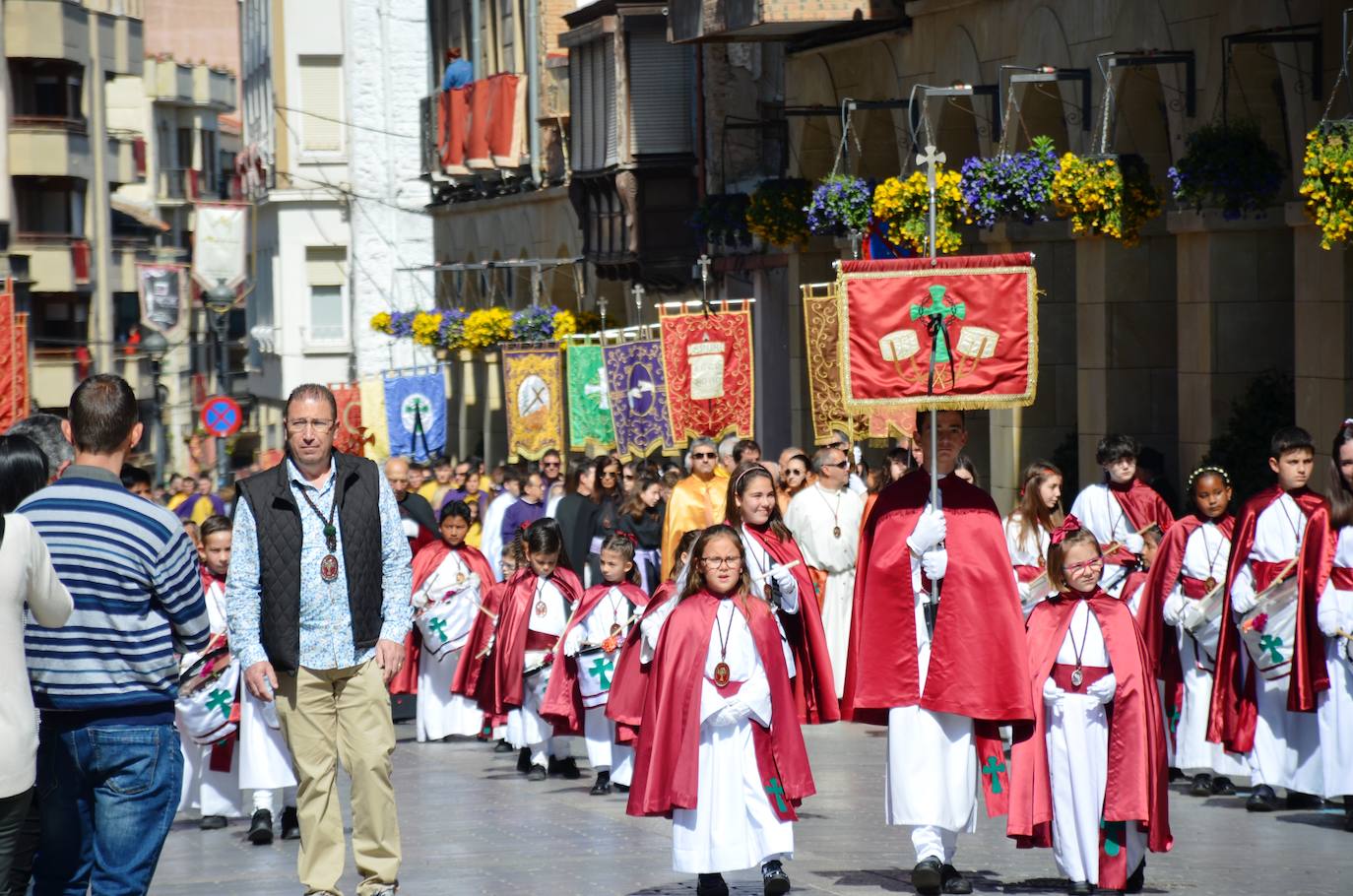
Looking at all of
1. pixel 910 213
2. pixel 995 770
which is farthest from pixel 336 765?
pixel 910 213

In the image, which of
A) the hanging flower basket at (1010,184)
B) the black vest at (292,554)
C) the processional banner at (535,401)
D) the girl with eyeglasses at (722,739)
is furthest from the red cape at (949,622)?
the processional banner at (535,401)

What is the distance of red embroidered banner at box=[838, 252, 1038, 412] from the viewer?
40.8ft

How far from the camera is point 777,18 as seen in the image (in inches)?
1075

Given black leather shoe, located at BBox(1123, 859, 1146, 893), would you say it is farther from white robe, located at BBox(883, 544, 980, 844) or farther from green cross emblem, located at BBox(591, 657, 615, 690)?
green cross emblem, located at BBox(591, 657, 615, 690)

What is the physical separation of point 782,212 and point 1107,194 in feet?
28.9

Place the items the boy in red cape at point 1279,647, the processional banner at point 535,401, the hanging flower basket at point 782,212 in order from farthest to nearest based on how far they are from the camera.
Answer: the processional banner at point 535,401 < the hanging flower basket at point 782,212 < the boy in red cape at point 1279,647

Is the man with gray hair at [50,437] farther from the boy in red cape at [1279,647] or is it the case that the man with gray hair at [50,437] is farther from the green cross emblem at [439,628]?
the green cross emblem at [439,628]

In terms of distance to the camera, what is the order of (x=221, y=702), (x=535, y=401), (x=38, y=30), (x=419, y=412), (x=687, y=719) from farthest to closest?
1. (x=38, y=30)
2. (x=419, y=412)
3. (x=535, y=401)
4. (x=221, y=702)
5. (x=687, y=719)

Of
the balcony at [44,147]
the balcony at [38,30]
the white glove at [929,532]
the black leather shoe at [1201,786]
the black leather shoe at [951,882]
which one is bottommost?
the black leather shoe at [1201,786]

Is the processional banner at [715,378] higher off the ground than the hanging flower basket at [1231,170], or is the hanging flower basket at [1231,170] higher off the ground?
the hanging flower basket at [1231,170]

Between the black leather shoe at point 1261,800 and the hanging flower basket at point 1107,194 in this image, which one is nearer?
the black leather shoe at point 1261,800

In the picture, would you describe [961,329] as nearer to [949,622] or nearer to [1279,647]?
[949,622]

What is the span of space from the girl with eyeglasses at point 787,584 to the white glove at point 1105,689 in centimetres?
160

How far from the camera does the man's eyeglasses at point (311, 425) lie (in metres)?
10.5
